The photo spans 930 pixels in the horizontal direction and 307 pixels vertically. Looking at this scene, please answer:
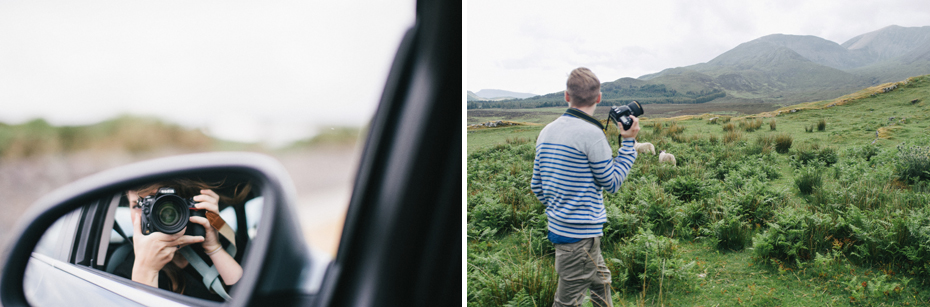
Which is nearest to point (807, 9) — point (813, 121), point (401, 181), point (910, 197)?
point (813, 121)

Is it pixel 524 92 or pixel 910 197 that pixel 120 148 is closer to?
pixel 524 92

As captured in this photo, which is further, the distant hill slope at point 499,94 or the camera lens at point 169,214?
the distant hill slope at point 499,94

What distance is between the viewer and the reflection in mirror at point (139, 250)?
4.12 ft

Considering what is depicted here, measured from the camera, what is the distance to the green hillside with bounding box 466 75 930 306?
6.07 ft

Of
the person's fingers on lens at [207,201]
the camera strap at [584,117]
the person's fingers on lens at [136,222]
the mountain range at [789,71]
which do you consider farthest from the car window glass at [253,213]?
the mountain range at [789,71]

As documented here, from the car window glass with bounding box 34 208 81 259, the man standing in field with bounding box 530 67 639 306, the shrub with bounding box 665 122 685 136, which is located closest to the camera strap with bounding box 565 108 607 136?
the man standing in field with bounding box 530 67 639 306

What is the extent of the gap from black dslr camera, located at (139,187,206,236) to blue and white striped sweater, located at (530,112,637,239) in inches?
52.5

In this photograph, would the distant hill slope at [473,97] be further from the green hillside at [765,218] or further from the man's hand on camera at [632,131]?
the man's hand on camera at [632,131]

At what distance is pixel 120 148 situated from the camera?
3195mm

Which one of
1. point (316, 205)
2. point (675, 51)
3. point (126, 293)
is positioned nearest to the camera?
point (126, 293)

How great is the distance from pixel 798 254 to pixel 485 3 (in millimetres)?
2358

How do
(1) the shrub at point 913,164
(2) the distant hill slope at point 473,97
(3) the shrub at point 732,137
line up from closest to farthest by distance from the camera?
1. (1) the shrub at point 913,164
2. (3) the shrub at point 732,137
3. (2) the distant hill slope at point 473,97

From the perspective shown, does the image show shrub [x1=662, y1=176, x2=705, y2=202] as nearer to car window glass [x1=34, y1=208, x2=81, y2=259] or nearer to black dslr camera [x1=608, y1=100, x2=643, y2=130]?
black dslr camera [x1=608, y1=100, x2=643, y2=130]

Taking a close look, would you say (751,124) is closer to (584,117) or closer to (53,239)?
(584,117)
